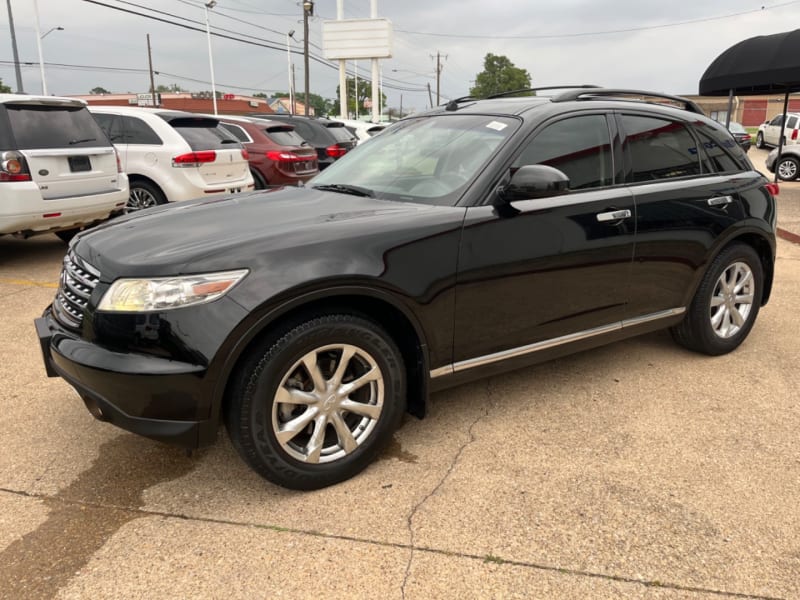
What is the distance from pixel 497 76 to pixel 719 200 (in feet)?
288

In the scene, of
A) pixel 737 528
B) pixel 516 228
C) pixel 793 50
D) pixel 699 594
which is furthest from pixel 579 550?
pixel 793 50

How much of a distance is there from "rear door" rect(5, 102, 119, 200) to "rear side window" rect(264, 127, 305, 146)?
3.53 metres

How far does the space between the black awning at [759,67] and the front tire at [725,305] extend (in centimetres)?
1130

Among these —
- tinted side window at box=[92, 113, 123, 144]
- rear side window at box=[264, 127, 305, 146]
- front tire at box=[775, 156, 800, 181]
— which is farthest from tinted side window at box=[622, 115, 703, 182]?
front tire at box=[775, 156, 800, 181]

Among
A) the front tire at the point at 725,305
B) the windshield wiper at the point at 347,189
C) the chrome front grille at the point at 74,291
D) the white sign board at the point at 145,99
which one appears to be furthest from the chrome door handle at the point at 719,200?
the white sign board at the point at 145,99

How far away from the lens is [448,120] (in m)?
3.68

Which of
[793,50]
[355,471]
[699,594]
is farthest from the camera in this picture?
[793,50]

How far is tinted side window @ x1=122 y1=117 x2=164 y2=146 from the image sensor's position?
7.85 metres

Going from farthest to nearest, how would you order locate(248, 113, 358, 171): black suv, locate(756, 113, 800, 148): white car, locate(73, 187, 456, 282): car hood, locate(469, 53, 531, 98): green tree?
locate(469, 53, 531, 98): green tree → locate(756, 113, 800, 148): white car → locate(248, 113, 358, 171): black suv → locate(73, 187, 456, 282): car hood

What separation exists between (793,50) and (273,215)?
47.3 feet

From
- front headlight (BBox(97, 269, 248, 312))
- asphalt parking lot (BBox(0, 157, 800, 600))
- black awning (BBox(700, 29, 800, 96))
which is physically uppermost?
black awning (BBox(700, 29, 800, 96))

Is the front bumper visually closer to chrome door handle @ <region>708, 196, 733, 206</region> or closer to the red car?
chrome door handle @ <region>708, 196, 733, 206</region>

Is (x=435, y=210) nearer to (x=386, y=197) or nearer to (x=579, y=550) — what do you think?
(x=386, y=197)

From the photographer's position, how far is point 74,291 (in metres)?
2.71
